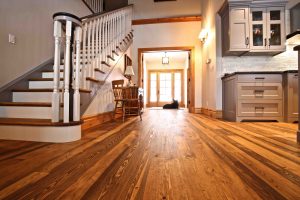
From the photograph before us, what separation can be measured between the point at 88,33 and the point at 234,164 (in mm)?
2449

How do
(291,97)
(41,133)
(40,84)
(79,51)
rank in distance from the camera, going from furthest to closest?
(291,97)
(40,84)
(79,51)
(41,133)

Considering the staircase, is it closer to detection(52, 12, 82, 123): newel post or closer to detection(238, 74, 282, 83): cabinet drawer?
detection(52, 12, 82, 123): newel post

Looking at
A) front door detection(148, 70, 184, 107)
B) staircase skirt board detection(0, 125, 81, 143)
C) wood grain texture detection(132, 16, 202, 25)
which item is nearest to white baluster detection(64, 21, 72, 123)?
staircase skirt board detection(0, 125, 81, 143)

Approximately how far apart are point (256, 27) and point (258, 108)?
1.46m

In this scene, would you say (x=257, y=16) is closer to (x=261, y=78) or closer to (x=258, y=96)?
(x=261, y=78)

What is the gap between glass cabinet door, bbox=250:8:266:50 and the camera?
3.18 m

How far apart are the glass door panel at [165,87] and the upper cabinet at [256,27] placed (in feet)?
24.4

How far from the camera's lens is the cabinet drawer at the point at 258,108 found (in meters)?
2.96

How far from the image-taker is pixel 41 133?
1593 mm

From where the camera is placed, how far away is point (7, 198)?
666 millimetres

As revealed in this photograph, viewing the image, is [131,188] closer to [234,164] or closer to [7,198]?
[7,198]

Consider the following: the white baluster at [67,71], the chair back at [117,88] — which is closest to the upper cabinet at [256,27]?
the chair back at [117,88]

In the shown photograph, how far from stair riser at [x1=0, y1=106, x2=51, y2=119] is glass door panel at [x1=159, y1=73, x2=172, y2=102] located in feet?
29.1

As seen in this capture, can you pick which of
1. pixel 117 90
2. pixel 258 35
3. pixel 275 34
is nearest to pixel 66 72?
pixel 117 90
